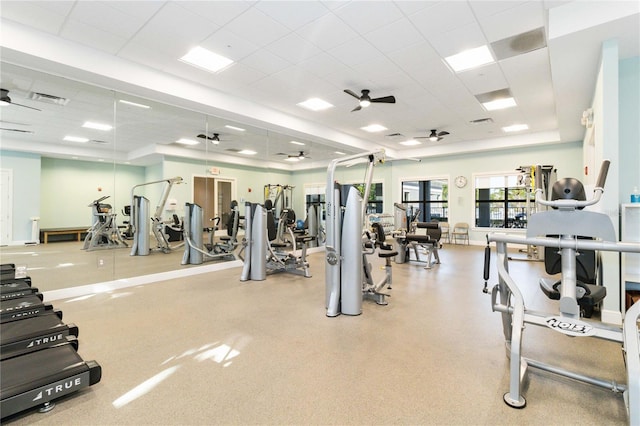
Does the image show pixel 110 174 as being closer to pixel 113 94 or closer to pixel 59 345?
pixel 113 94

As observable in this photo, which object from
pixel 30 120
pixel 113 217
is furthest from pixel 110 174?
pixel 30 120

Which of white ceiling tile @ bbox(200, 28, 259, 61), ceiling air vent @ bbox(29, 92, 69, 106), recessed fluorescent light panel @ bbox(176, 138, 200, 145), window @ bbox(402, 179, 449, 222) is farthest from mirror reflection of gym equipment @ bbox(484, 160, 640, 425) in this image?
window @ bbox(402, 179, 449, 222)

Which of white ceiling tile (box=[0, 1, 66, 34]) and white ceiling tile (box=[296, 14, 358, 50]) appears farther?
white ceiling tile (box=[296, 14, 358, 50])

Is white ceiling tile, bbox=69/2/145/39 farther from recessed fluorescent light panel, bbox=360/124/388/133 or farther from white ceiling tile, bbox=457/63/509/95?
recessed fluorescent light panel, bbox=360/124/388/133

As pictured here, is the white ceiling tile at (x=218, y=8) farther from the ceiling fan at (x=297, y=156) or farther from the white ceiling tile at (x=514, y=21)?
the ceiling fan at (x=297, y=156)

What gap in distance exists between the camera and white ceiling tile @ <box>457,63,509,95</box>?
4.54 meters

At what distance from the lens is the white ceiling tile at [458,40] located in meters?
3.53

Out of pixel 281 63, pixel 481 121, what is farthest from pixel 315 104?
pixel 481 121

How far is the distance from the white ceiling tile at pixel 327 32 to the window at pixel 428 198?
24.7 ft

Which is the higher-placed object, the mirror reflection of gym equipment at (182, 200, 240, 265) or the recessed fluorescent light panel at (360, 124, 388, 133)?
the recessed fluorescent light panel at (360, 124, 388, 133)

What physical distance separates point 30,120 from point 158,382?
6.11 meters

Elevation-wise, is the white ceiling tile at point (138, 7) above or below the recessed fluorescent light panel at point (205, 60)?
below

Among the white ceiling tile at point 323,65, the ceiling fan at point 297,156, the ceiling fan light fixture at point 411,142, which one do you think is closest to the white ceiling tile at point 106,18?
the white ceiling tile at point 323,65

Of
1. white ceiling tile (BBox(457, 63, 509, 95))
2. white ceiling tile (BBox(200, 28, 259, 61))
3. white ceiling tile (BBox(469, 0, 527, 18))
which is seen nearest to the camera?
white ceiling tile (BBox(469, 0, 527, 18))
